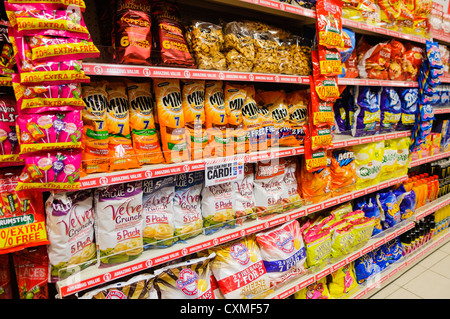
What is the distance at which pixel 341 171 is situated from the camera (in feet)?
6.84

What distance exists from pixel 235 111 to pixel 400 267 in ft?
7.03

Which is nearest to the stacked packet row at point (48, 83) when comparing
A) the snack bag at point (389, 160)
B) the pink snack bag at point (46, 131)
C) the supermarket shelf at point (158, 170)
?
the pink snack bag at point (46, 131)

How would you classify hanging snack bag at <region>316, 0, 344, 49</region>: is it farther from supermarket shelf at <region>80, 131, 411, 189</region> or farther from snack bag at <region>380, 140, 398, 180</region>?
snack bag at <region>380, 140, 398, 180</region>

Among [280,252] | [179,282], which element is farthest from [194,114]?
[280,252]

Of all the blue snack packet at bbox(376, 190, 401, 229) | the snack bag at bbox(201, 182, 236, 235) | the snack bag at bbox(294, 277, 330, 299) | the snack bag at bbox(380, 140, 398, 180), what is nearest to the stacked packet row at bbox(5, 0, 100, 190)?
the snack bag at bbox(201, 182, 236, 235)

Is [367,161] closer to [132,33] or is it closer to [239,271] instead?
[239,271]

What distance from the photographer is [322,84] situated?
1.73 metres

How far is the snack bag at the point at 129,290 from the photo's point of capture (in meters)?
1.21

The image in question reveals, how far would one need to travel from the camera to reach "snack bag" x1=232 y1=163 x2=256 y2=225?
164cm

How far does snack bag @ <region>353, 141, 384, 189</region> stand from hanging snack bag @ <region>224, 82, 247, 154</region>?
1.13m

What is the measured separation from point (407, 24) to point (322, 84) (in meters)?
1.19

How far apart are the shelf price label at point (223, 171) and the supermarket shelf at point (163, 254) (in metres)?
0.30

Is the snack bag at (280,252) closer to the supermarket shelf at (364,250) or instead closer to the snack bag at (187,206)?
the supermarket shelf at (364,250)
